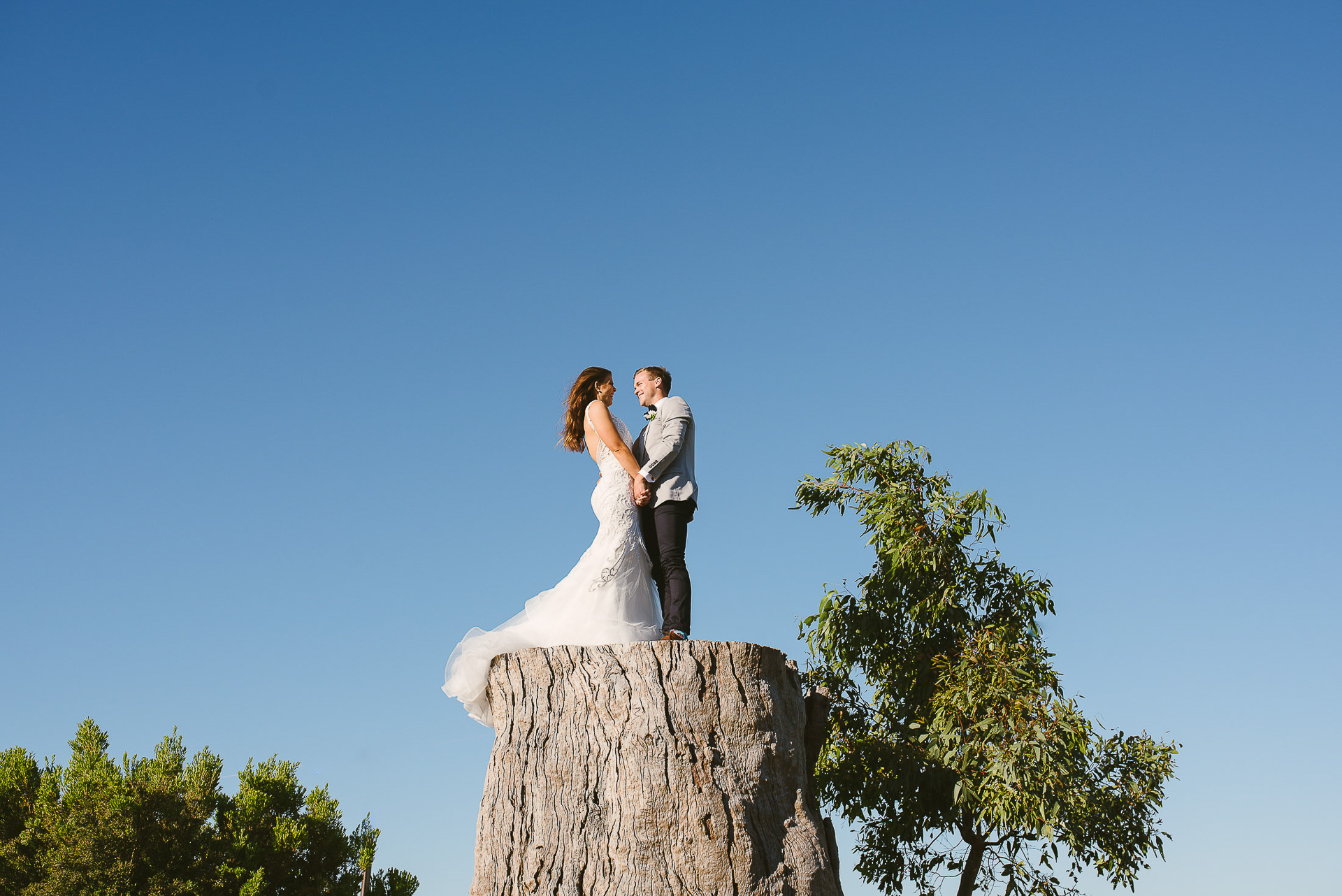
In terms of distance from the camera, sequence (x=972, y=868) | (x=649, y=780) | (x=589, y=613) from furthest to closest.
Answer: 1. (x=972, y=868)
2. (x=589, y=613)
3. (x=649, y=780)

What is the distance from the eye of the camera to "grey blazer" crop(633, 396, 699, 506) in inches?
305

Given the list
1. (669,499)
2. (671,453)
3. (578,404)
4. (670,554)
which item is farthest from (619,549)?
(578,404)

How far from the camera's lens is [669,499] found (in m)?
7.72

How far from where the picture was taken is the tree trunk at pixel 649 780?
6.18m

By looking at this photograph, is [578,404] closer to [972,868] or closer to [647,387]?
[647,387]

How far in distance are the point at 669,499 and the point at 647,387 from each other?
114 centimetres

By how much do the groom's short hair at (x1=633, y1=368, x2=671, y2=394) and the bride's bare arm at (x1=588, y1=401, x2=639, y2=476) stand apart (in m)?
0.50

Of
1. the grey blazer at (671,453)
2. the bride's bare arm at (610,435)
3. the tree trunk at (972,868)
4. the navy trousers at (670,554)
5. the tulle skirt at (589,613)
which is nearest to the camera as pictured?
the tulle skirt at (589,613)

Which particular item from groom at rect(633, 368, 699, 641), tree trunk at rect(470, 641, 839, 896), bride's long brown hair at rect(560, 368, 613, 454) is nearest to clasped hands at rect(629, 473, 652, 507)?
groom at rect(633, 368, 699, 641)

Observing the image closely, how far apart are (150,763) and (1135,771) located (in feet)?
62.8

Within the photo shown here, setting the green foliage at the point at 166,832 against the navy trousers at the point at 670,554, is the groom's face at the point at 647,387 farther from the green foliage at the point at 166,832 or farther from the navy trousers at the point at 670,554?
the green foliage at the point at 166,832

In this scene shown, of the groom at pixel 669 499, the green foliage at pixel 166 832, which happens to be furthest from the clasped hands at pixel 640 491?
the green foliage at pixel 166 832

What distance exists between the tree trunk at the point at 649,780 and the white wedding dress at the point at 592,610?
0.32 m

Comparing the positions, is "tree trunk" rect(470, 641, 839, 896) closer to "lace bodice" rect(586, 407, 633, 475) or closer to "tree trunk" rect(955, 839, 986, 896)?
"lace bodice" rect(586, 407, 633, 475)
